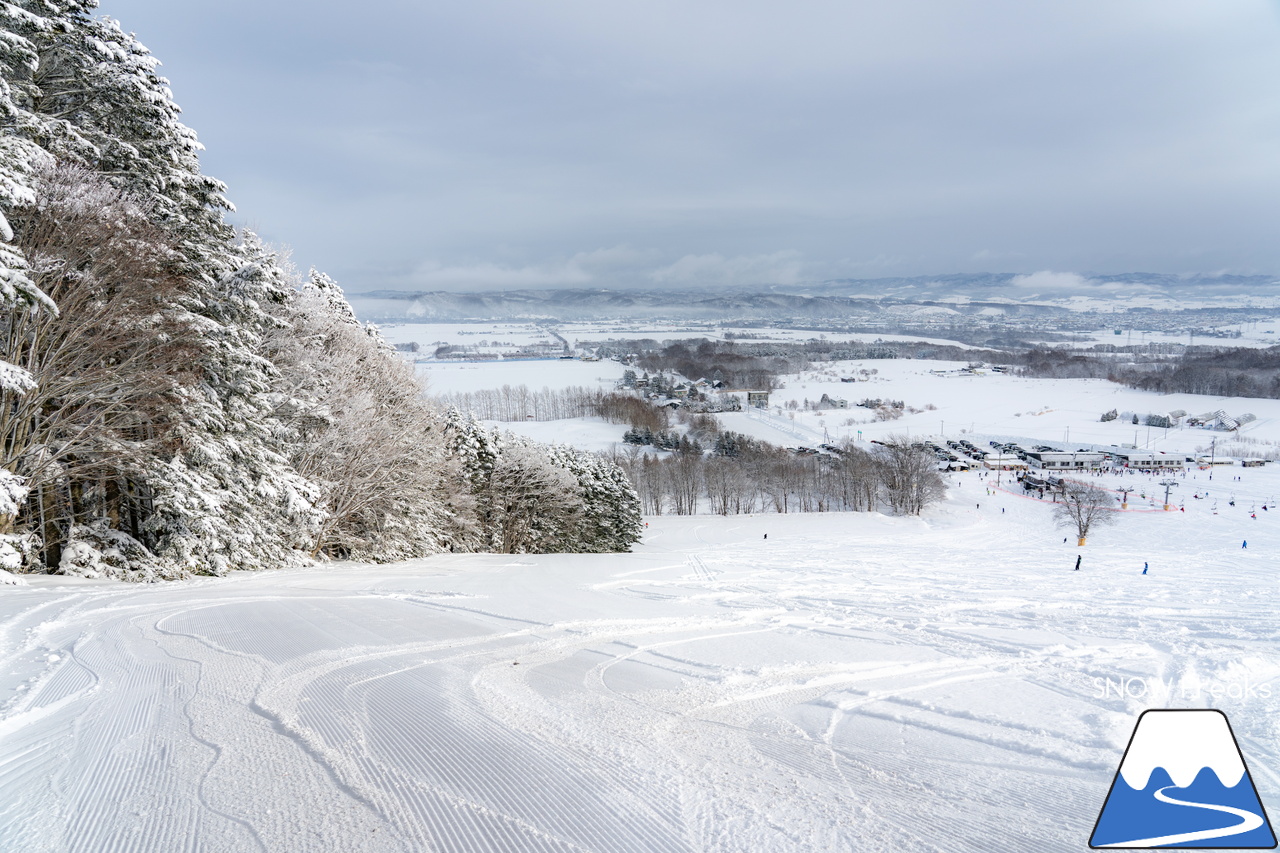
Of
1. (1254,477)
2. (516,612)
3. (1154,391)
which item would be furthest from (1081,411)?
(516,612)

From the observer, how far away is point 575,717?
184 inches

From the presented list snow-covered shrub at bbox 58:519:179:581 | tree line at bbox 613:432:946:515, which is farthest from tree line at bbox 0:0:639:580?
tree line at bbox 613:432:946:515

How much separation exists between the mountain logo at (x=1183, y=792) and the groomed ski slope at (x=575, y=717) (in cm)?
82

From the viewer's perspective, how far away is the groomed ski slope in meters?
3.21

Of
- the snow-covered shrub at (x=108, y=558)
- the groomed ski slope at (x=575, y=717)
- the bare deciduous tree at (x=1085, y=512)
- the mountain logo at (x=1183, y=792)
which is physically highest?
the mountain logo at (x=1183, y=792)

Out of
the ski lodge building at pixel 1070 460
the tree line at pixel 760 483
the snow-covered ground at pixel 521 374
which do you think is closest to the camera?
the tree line at pixel 760 483

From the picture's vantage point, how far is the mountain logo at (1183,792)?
236 cm

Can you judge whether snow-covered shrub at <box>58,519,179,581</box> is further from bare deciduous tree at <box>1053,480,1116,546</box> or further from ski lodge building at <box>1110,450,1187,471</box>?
ski lodge building at <box>1110,450,1187,471</box>

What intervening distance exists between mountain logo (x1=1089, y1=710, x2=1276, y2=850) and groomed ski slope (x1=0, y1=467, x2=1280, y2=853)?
821 millimetres

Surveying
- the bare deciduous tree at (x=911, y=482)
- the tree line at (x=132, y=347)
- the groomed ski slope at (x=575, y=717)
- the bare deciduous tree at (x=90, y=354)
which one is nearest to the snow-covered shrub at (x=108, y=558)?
the tree line at (x=132, y=347)

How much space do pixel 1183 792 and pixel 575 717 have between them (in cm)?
344

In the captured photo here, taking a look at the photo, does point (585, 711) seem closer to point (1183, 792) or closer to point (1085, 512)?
point (1183, 792)

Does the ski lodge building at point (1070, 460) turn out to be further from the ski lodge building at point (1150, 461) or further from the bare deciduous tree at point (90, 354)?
the bare deciduous tree at point (90, 354)

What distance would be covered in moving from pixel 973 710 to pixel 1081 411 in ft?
444
